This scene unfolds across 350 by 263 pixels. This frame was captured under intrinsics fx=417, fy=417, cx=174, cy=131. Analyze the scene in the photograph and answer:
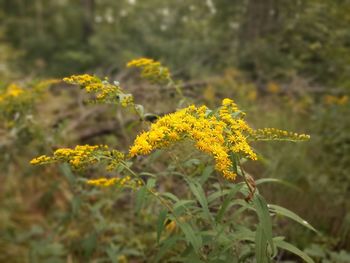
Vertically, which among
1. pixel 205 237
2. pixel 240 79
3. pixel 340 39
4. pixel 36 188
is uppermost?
pixel 340 39

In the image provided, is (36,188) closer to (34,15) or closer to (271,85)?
(271,85)

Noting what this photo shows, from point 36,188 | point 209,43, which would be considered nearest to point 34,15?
point 209,43

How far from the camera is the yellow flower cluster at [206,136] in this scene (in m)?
1.45

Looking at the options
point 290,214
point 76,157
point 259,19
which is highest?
point 76,157

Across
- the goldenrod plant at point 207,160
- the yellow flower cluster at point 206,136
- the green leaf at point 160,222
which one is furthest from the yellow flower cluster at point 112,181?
the yellow flower cluster at point 206,136

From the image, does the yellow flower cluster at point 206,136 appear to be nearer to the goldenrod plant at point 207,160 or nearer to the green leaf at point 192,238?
the goldenrod plant at point 207,160

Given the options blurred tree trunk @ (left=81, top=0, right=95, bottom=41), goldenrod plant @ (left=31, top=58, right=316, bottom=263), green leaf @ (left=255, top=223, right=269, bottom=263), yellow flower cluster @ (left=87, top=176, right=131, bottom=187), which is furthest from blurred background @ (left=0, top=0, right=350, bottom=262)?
blurred tree trunk @ (left=81, top=0, right=95, bottom=41)

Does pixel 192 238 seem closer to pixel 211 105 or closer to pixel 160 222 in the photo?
pixel 160 222

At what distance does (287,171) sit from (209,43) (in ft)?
15.1

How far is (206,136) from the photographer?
147 centimetres

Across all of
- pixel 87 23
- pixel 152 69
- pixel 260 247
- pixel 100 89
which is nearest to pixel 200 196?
pixel 260 247

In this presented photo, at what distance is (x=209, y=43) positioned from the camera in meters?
7.46

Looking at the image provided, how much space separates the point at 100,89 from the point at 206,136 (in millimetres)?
618

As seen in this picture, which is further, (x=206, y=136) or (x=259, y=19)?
(x=259, y=19)
